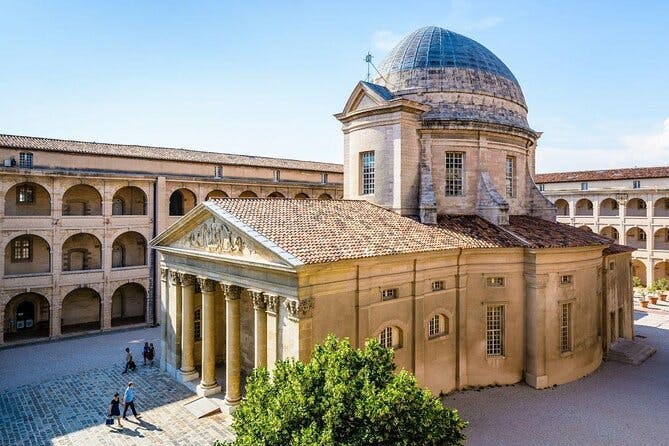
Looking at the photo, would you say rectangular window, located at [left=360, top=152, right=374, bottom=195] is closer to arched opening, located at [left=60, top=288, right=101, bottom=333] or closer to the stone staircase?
the stone staircase

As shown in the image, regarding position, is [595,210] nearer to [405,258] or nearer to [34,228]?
[405,258]

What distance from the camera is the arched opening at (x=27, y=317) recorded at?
108 feet

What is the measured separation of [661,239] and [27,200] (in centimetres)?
6575

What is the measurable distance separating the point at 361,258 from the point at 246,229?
179 inches

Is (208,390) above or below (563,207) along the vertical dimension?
below

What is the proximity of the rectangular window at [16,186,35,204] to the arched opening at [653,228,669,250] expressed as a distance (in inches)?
2535

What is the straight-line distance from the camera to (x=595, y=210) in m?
56.2

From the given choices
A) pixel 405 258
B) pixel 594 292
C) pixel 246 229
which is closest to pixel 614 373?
pixel 594 292

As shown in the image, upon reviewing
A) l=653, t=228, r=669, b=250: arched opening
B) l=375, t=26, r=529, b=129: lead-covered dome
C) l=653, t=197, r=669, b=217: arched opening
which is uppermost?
l=375, t=26, r=529, b=129: lead-covered dome

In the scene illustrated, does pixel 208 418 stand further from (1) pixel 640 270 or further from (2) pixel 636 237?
(1) pixel 640 270

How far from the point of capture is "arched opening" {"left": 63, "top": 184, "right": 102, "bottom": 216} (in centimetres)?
3397

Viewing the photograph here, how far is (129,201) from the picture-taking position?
36.4 meters

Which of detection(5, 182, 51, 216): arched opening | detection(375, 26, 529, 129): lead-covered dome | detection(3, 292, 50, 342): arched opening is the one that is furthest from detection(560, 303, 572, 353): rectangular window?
detection(5, 182, 51, 216): arched opening

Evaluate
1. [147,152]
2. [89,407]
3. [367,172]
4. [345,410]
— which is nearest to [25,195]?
[147,152]
